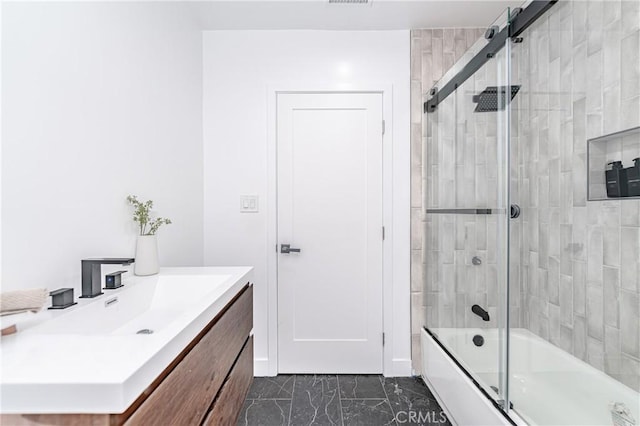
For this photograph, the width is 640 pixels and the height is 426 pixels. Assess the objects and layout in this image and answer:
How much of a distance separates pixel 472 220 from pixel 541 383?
2.63 ft

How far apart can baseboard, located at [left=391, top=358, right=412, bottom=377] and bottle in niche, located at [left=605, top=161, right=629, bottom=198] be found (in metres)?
1.57

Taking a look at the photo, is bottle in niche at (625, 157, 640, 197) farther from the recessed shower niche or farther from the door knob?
the door knob

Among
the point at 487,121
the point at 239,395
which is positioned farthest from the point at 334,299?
the point at 487,121

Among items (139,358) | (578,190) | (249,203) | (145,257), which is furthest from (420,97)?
(139,358)

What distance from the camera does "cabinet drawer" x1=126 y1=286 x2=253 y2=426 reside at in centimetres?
68

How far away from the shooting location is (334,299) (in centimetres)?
236

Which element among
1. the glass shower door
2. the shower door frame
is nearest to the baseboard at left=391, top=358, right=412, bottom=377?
the glass shower door

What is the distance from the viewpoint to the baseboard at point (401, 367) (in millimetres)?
2320

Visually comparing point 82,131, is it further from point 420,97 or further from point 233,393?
point 420,97

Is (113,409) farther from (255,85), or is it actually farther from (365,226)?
(255,85)

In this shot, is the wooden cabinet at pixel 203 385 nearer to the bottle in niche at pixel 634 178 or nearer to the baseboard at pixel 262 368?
the baseboard at pixel 262 368

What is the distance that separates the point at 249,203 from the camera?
235 cm

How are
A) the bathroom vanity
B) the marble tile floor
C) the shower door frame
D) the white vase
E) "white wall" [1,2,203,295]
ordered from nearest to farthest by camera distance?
the bathroom vanity
"white wall" [1,2,203,295]
the shower door frame
the white vase
the marble tile floor

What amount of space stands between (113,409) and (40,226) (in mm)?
758
